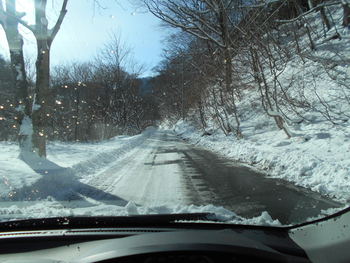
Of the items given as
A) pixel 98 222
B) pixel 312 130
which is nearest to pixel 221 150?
pixel 312 130

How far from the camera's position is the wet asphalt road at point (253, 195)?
5.14 meters

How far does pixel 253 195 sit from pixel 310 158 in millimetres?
3463

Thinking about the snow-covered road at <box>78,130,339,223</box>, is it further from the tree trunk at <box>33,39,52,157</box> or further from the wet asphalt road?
the tree trunk at <box>33,39,52,157</box>

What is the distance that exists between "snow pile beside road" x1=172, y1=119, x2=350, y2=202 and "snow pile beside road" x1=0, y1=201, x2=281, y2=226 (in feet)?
9.29

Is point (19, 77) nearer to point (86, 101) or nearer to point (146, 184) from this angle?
point (146, 184)

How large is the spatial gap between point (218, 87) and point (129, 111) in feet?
83.2

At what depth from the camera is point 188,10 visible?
77.9 ft

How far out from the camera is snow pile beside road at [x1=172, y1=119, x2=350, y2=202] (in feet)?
23.6

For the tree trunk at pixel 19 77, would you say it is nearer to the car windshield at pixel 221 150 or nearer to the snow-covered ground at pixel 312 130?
Answer: the car windshield at pixel 221 150

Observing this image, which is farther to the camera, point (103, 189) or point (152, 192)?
point (103, 189)

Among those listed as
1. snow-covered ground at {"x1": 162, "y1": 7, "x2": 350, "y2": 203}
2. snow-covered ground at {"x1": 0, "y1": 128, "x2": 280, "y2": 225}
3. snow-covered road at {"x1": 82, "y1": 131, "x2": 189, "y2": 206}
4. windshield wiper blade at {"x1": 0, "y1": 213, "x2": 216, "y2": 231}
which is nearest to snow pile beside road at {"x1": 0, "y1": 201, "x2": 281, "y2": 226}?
snow-covered ground at {"x1": 0, "y1": 128, "x2": 280, "y2": 225}

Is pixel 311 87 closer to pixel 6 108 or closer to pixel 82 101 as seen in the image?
pixel 6 108

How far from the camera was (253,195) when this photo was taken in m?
6.57

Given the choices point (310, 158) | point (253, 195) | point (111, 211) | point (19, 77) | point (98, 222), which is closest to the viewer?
point (98, 222)
